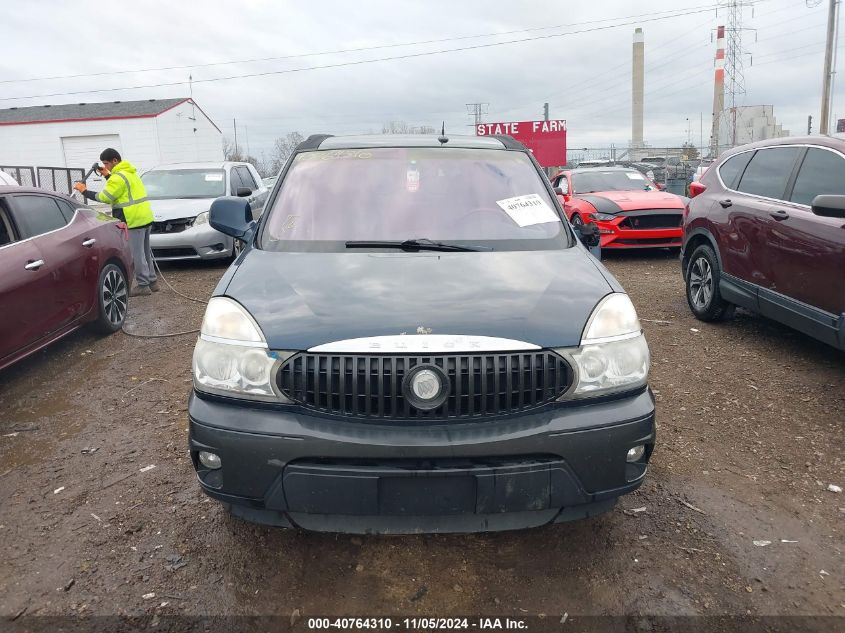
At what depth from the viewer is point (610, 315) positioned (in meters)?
2.51

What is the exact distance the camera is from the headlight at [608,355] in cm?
235

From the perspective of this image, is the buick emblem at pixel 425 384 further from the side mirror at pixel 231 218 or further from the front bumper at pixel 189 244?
the front bumper at pixel 189 244

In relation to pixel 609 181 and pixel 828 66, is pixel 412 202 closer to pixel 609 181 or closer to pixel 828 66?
pixel 609 181

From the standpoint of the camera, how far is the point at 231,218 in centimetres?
361

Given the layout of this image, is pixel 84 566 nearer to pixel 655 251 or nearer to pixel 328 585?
pixel 328 585

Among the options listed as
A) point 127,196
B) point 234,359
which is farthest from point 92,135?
point 234,359

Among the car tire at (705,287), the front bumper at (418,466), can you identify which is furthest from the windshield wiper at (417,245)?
the car tire at (705,287)

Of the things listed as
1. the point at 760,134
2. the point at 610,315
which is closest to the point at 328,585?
the point at 610,315

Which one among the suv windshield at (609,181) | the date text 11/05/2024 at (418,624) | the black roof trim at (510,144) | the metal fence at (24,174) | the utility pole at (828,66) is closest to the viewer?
the date text 11/05/2024 at (418,624)

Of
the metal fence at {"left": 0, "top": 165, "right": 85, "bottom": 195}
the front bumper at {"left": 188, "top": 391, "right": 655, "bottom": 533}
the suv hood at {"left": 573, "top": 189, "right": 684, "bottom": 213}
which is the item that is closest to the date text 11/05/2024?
the front bumper at {"left": 188, "top": 391, "right": 655, "bottom": 533}

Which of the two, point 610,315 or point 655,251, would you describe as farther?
point 655,251

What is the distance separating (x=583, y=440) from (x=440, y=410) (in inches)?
20.4

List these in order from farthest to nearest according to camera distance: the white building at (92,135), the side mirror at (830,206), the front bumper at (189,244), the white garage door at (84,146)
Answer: the white garage door at (84,146) < the white building at (92,135) < the front bumper at (189,244) < the side mirror at (830,206)

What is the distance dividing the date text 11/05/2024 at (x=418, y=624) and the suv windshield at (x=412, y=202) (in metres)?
1.62
